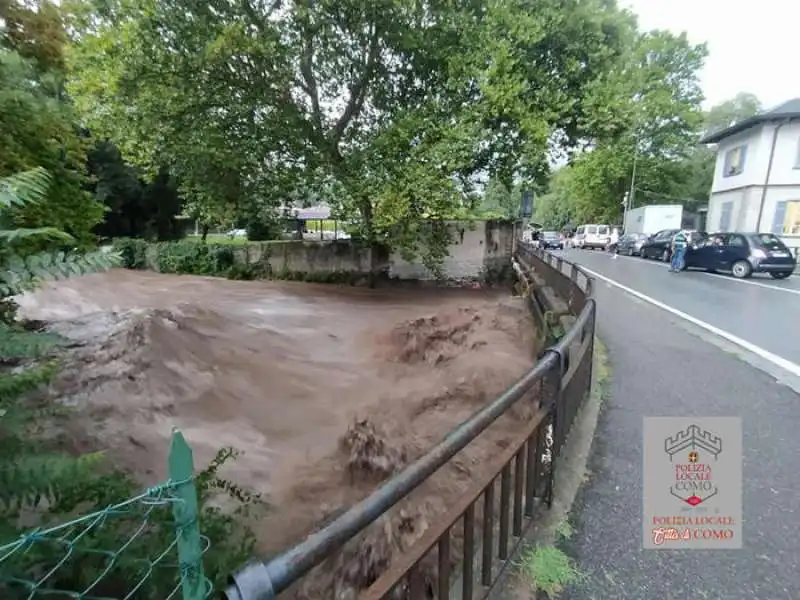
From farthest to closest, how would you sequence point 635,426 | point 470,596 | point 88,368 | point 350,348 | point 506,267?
point 506,267
point 350,348
point 88,368
point 635,426
point 470,596

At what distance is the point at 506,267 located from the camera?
15.9m

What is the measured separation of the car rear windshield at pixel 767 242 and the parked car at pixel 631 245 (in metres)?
8.35

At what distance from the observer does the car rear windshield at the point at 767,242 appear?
14734 mm

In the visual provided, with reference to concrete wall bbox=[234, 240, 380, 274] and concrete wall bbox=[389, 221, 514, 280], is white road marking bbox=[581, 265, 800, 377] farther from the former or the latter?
concrete wall bbox=[234, 240, 380, 274]

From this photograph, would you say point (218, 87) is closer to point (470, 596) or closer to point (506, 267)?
point (506, 267)

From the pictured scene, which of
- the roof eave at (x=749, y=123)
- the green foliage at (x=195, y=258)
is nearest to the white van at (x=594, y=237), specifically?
the roof eave at (x=749, y=123)

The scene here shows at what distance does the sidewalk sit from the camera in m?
2.32

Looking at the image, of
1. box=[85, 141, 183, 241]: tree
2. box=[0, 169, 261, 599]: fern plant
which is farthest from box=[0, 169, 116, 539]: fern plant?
box=[85, 141, 183, 241]: tree

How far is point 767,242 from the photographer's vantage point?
15.0m

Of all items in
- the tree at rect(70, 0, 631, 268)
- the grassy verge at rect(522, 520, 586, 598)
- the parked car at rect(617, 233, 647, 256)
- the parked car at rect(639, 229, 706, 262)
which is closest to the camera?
the grassy verge at rect(522, 520, 586, 598)

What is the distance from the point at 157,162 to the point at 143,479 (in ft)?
33.4

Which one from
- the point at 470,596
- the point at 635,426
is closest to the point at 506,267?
the point at 635,426

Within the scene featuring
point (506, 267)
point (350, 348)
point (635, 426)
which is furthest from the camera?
point (506, 267)

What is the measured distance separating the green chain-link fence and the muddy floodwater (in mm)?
1032
